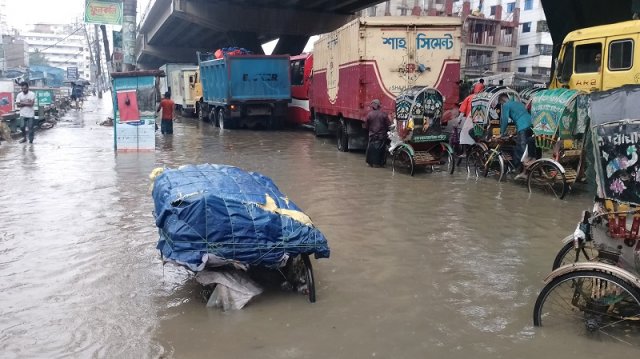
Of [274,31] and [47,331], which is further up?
[274,31]

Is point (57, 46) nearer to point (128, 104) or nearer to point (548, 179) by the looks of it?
point (128, 104)

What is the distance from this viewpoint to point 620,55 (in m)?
9.23

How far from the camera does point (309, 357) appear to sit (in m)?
3.69

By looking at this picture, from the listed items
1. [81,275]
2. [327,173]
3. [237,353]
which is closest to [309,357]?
[237,353]

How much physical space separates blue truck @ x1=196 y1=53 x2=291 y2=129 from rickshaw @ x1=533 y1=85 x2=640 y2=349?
1800 cm

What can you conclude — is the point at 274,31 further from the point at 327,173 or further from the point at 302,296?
the point at 302,296

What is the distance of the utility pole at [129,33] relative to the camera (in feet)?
62.6

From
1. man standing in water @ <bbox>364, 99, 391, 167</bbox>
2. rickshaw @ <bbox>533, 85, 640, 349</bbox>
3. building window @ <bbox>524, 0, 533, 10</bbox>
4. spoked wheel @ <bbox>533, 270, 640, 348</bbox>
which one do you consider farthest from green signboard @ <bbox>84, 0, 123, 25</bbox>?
building window @ <bbox>524, 0, 533, 10</bbox>

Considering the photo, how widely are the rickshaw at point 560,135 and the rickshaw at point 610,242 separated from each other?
4.76 m

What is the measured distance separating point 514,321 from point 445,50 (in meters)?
9.44

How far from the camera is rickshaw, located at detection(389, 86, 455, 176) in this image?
10.9 metres

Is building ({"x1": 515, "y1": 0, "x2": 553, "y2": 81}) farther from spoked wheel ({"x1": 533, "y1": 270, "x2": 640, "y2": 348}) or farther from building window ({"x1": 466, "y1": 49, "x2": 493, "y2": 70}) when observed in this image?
spoked wheel ({"x1": 533, "y1": 270, "x2": 640, "y2": 348})

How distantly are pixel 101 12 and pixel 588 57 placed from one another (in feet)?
61.0

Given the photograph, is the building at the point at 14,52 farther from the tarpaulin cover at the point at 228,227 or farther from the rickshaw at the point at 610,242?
the rickshaw at the point at 610,242
